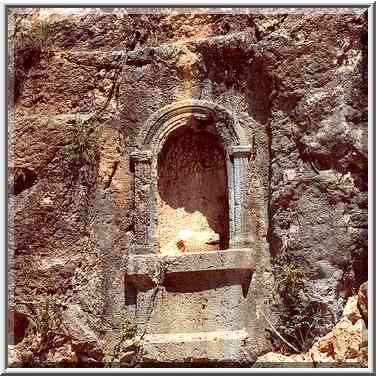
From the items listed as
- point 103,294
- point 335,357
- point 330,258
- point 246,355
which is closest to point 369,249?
point 330,258

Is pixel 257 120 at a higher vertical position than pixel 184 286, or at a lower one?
higher

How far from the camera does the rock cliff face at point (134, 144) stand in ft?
27.4

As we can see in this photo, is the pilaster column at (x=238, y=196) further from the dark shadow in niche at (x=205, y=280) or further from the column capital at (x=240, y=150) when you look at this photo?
the dark shadow in niche at (x=205, y=280)

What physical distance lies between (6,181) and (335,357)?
403cm

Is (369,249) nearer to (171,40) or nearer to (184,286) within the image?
(184,286)

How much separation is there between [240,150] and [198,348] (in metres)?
2.35

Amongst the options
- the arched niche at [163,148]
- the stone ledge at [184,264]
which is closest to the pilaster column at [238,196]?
the arched niche at [163,148]

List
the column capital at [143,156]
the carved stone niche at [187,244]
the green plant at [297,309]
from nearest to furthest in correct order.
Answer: the green plant at [297,309] → the carved stone niche at [187,244] → the column capital at [143,156]

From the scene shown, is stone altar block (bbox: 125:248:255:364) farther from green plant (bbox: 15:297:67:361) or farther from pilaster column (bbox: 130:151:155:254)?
green plant (bbox: 15:297:67:361)

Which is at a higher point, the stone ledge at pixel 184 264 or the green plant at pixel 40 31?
the green plant at pixel 40 31

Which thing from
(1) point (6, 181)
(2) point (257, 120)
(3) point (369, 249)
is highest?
(2) point (257, 120)

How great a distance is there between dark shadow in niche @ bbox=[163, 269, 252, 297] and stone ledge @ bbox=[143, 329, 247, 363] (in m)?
0.53

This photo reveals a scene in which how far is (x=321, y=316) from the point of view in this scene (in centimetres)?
823

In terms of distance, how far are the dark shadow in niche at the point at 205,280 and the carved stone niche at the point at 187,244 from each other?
0.04ft
